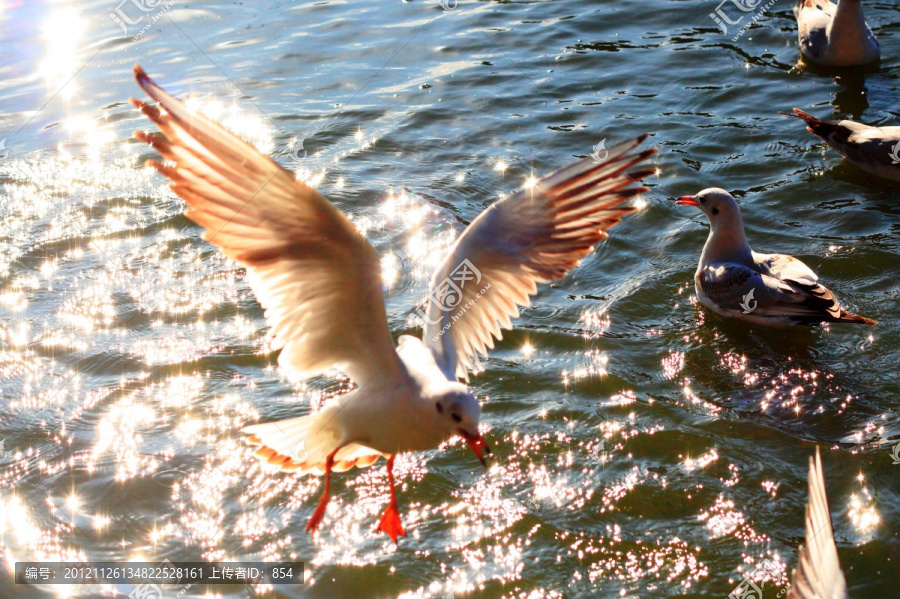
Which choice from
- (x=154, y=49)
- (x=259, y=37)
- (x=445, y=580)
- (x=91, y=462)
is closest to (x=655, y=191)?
(x=445, y=580)

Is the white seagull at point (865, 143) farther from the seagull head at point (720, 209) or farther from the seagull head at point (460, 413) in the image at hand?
the seagull head at point (460, 413)

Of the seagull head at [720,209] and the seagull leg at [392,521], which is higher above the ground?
the seagull head at [720,209]

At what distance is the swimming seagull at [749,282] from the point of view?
6465 mm

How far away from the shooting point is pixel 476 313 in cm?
497

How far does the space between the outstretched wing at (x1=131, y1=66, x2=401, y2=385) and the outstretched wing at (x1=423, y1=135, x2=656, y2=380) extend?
1.53 ft

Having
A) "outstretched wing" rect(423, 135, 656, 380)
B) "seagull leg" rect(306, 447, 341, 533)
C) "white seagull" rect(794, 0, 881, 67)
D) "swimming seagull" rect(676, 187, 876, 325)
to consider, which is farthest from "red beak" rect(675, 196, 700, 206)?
"white seagull" rect(794, 0, 881, 67)

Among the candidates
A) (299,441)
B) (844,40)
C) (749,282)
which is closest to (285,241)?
(299,441)

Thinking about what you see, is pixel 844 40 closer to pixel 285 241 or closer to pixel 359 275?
pixel 359 275

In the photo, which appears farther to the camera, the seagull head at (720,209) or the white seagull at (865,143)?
the white seagull at (865,143)

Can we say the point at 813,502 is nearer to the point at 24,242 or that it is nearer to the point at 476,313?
the point at 476,313

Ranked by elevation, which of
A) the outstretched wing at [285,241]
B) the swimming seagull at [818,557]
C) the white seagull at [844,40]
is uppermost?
the outstretched wing at [285,241]

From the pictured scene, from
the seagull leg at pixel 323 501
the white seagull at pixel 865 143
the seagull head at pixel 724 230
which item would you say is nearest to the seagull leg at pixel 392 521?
the seagull leg at pixel 323 501

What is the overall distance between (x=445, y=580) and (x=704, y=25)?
906cm

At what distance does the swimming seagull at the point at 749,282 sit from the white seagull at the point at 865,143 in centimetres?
189
